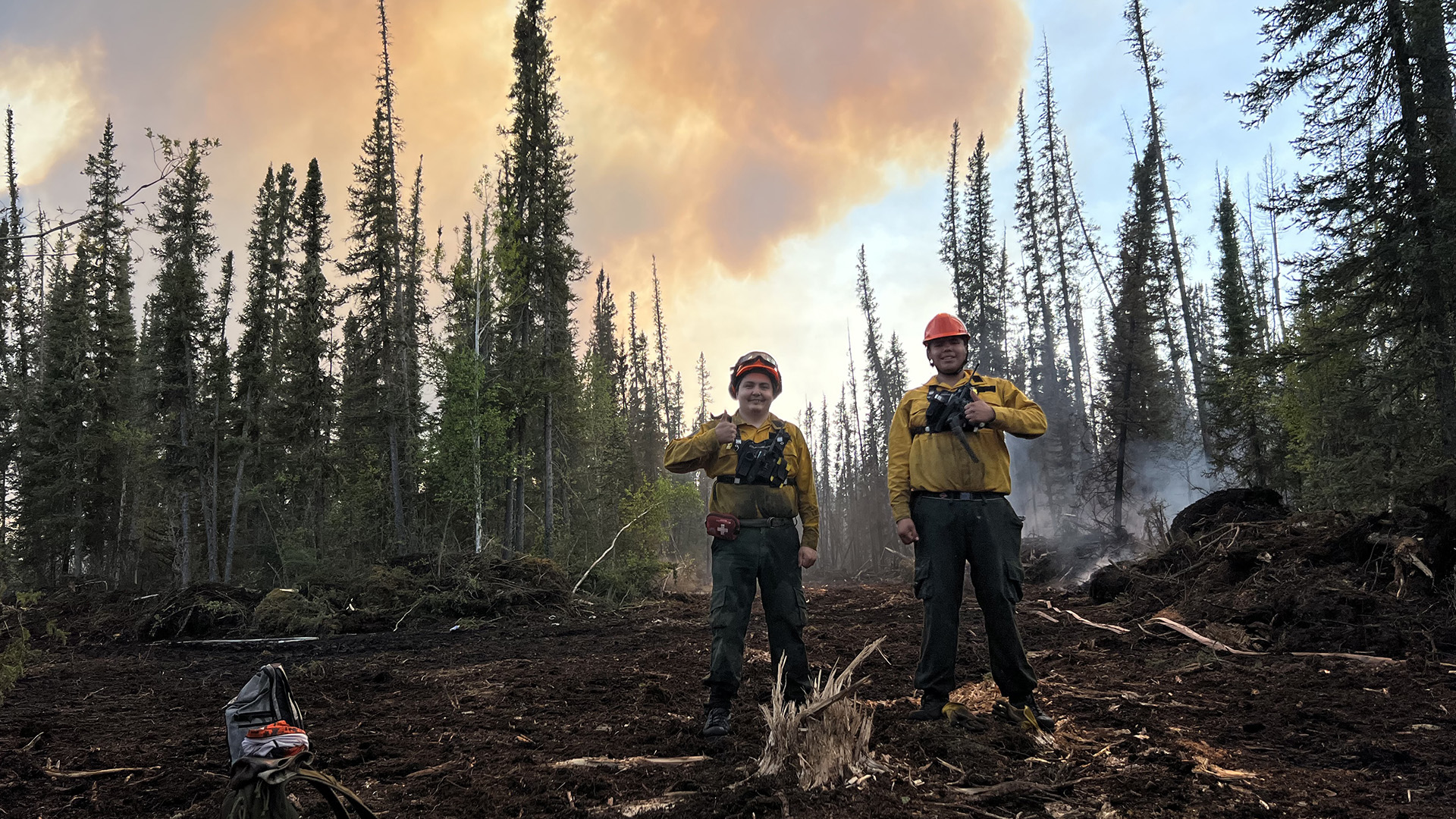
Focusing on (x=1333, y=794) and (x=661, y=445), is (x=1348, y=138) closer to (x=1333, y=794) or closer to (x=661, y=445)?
(x=1333, y=794)

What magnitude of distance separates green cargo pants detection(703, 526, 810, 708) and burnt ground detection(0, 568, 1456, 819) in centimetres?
35

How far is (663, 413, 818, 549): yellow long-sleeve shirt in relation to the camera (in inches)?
178

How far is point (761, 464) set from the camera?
4.59 metres

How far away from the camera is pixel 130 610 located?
15117 millimetres

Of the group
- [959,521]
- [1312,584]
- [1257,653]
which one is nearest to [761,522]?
[959,521]

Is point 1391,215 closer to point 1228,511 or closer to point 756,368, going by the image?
point 1228,511

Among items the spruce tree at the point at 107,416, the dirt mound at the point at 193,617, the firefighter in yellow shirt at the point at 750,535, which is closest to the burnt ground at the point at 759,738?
the firefighter in yellow shirt at the point at 750,535

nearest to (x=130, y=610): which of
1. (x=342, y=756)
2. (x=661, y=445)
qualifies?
(x=342, y=756)

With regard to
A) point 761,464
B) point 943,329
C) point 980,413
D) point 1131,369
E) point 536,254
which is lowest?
point 761,464

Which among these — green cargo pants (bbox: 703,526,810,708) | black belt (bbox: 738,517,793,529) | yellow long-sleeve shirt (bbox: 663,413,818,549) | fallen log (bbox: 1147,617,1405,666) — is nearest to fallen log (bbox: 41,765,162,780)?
green cargo pants (bbox: 703,526,810,708)

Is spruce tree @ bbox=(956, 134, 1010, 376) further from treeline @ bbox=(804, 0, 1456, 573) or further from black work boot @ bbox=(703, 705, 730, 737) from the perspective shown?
black work boot @ bbox=(703, 705, 730, 737)

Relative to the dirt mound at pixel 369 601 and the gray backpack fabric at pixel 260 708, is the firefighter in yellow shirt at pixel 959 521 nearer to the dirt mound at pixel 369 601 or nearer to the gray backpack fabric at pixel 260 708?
the gray backpack fabric at pixel 260 708

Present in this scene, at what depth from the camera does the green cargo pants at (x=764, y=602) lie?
4.33m

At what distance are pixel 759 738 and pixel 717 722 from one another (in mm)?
264
